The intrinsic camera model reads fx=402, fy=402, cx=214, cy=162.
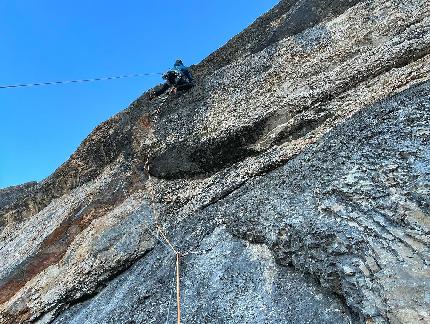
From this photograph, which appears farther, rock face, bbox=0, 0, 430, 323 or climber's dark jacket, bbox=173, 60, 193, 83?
climber's dark jacket, bbox=173, 60, 193, 83

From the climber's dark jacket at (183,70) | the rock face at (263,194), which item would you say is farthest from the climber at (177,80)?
the rock face at (263,194)

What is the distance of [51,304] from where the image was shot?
31.6 feet

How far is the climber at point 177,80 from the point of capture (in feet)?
48.8

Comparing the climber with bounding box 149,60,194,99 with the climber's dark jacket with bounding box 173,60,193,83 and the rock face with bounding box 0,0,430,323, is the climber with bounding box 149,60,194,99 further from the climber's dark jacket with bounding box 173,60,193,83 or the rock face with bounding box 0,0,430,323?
the rock face with bounding box 0,0,430,323

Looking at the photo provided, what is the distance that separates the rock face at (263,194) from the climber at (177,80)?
56 cm

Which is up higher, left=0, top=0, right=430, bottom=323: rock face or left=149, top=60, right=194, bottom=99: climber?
left=149, top=60, right=194, bottom=99: climber

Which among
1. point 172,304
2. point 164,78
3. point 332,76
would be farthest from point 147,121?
point 172,304

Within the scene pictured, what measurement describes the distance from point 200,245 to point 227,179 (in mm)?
2291

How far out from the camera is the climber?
1488 centimetres

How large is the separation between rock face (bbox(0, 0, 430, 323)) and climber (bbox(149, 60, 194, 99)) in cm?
56

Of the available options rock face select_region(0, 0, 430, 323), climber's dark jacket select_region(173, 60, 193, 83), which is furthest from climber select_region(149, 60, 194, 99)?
rock face select_region(0, 0, 430, 323)

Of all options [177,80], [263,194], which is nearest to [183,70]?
[177,80]

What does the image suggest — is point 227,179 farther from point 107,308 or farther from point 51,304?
point 51,304

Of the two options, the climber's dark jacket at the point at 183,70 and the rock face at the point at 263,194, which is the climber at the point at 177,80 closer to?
the climber's dark jacket at the point at 183,70
